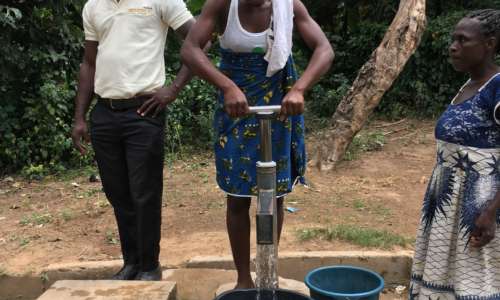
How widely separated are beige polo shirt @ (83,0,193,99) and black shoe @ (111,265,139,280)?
3.11ft

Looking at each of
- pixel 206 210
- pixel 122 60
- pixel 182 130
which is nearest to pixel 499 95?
pixel 122 60

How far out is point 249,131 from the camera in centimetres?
250

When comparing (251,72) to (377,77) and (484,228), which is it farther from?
(377,77)

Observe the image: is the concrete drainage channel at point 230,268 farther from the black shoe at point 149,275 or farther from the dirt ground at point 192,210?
the black shoe at point 149,275

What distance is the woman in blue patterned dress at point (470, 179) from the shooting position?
2.22 m

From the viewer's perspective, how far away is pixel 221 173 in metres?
2.59

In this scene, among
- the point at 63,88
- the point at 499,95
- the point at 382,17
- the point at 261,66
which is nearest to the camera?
the point at 499,95

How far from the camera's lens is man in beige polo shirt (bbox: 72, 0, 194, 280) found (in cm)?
283

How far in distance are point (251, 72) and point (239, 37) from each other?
0.53 ft

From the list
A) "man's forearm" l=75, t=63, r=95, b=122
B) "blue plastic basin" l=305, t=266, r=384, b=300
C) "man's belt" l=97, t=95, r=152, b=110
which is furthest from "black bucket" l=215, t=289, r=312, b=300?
"man's forearm" l=75, t=63, r=95, b=122

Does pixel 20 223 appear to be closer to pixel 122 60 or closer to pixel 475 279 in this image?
pixel 122 60

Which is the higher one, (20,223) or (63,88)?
(63,88)

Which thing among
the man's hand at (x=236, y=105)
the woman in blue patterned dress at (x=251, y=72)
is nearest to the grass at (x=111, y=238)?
the woman in blue patterned dress at (x=251, y=72)

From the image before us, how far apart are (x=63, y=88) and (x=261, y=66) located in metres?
4.42
